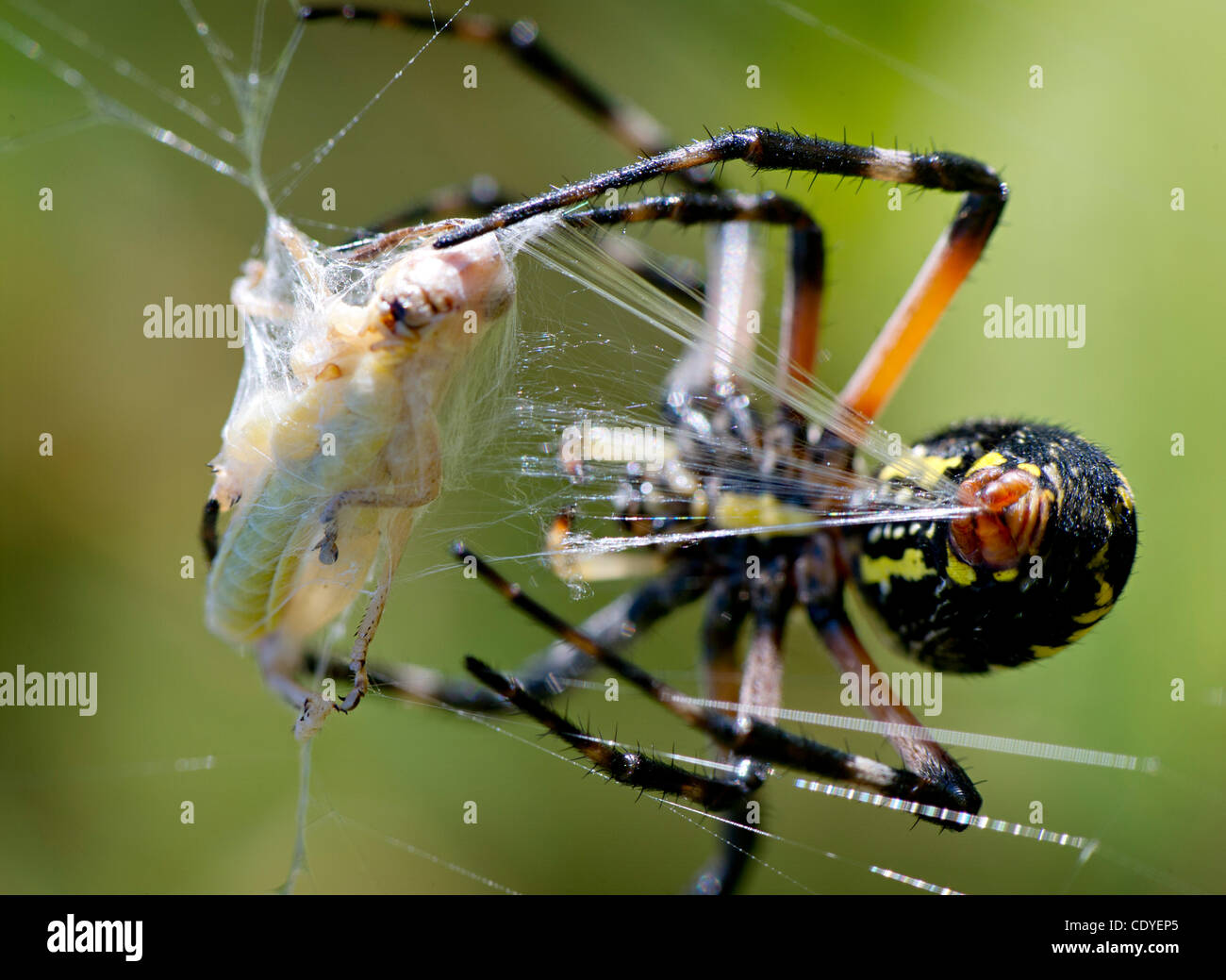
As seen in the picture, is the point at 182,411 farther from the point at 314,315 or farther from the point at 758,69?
the point at 758,69

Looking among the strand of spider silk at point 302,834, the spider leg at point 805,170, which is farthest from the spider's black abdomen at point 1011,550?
the strand of spider silk at point 302,834

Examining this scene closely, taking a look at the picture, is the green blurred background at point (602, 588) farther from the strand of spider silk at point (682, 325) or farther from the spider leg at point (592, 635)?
the strand of spider silk at point (682, 325)

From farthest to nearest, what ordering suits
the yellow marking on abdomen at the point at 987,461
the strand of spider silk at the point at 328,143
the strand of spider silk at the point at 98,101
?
1. the strand of spider silk at the point at 328,143
2. the strand of spider silk at the point at 98,101
3. the yellow marking on abdomen at the point at 987,461

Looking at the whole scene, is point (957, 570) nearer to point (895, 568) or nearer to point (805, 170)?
point (895, 568)

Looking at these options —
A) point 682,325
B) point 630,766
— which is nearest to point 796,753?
point 630,766

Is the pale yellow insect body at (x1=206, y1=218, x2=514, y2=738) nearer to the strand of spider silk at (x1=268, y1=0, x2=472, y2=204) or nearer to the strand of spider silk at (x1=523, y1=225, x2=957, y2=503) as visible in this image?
the strand of spider silk at (x1=523, y1=225, x2=957, y2=503)

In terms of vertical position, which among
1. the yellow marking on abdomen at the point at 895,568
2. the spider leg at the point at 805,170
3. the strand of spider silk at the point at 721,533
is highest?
the spider leg at the point at 805,170
